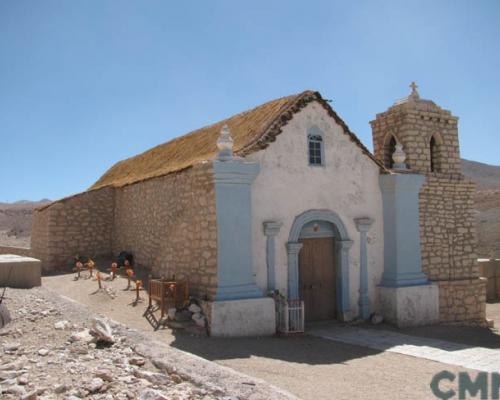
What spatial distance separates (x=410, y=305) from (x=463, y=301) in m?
2.81

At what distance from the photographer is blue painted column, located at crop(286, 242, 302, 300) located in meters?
11.0

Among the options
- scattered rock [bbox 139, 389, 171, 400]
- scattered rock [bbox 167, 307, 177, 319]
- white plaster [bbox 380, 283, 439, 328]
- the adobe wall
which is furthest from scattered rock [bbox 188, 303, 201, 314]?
the adobe wall

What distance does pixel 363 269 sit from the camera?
39.9 feet

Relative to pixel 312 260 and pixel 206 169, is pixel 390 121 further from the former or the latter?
pixel 206 169

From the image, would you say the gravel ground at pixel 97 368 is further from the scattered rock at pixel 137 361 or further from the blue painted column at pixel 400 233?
the blue painted column at pixel 400 233

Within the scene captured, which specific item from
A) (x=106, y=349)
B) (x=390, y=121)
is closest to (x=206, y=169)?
(x=106, y=349)

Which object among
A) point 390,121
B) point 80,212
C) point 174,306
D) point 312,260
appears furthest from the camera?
point 80,212

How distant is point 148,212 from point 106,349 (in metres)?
7.56

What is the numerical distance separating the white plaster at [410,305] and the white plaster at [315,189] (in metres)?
0.38

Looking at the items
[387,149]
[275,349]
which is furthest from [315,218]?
[387,149]

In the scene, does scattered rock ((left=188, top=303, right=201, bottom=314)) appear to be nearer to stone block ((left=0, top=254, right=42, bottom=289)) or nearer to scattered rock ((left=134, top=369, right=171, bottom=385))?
scattered rock ((left=134, top=369, right=171, bottom=385))

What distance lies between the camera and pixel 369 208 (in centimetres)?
1245

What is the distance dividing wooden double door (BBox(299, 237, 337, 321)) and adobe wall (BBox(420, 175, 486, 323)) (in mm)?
3130

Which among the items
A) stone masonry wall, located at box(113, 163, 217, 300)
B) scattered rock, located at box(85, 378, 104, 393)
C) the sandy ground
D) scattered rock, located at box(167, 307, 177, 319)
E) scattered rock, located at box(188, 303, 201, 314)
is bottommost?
the sandy ground
